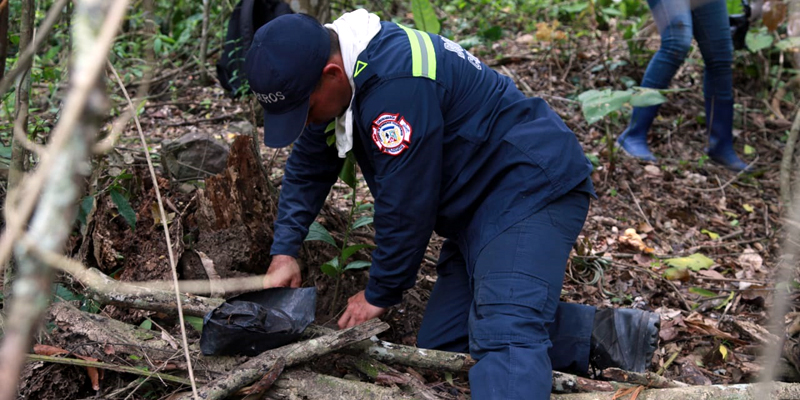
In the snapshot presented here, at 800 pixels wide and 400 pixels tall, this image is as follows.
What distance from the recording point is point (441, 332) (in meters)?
2.52

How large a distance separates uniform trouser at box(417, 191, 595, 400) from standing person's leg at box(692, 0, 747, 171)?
7.82 ft

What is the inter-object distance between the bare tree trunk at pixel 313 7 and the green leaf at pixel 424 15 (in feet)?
1.80

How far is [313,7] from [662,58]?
2.23 metres

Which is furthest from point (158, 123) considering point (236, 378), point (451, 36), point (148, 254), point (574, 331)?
point (574, 331)

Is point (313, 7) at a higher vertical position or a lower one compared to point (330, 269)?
higher

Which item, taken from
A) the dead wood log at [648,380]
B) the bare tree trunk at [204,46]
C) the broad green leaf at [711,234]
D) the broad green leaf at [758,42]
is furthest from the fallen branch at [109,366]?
the broad green leaf at [758,42]

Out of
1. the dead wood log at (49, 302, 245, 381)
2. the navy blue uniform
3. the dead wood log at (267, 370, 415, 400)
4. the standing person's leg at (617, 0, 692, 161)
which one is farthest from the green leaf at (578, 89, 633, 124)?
the dead wood log at (49, 302, 245, 381)

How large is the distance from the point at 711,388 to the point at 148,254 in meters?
2.12

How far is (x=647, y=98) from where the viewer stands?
3.95 m

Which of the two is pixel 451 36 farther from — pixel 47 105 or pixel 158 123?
pixel 47 105

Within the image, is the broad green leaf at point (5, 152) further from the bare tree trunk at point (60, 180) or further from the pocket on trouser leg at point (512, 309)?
the bare tree trunk at point (60, 180)

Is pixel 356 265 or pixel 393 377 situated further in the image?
pixel 356 265

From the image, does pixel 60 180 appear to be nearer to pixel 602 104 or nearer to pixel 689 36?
pixel 602 104

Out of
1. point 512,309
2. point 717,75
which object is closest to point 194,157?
point 512,309
